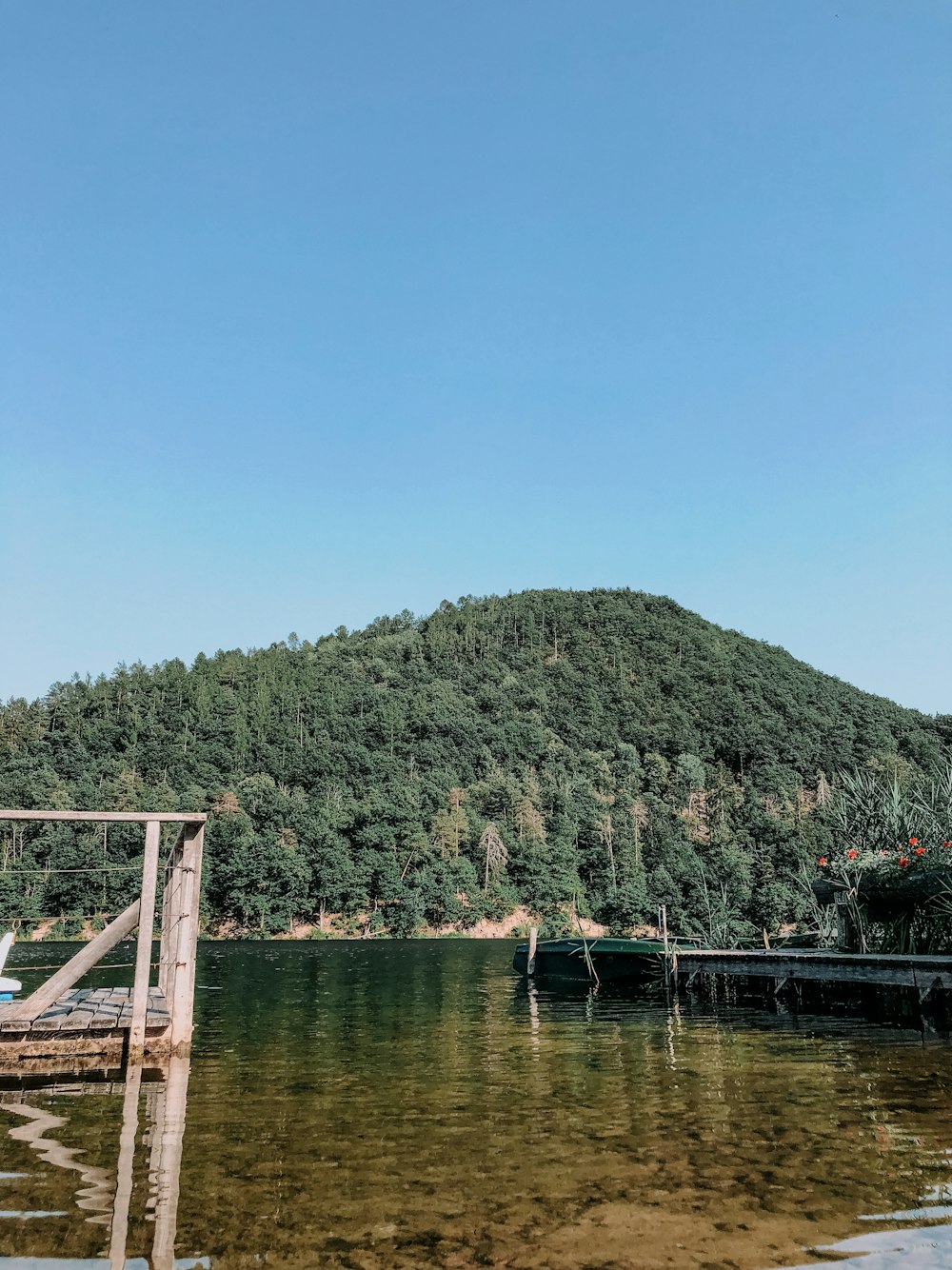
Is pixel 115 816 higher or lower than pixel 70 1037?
higher

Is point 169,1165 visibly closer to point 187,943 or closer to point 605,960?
point 187,943

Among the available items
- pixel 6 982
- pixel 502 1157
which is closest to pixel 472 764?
pixel 6 982

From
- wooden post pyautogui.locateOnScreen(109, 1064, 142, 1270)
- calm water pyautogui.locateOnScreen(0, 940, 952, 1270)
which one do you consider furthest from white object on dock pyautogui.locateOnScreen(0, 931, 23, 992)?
wooden post pyautogui.locateOnScreen(109, 1064, 142, 1270)

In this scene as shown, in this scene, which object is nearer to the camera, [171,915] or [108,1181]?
[108,1181]

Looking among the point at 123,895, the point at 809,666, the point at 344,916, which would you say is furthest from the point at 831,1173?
the point at 809,666

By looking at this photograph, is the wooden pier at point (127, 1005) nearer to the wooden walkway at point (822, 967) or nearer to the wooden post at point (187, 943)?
the wooden post at point (187, 943)

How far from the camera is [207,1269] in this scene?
256 inches

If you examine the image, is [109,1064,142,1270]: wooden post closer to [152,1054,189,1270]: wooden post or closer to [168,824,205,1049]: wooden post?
[152,1054,189,1270]: wooden post

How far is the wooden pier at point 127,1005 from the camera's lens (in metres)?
13.5

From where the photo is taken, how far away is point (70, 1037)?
535 inches

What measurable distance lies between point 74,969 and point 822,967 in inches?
653

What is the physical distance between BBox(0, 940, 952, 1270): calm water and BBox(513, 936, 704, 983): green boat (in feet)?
48.8

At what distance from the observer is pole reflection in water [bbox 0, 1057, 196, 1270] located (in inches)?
261

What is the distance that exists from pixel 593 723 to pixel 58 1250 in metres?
131
